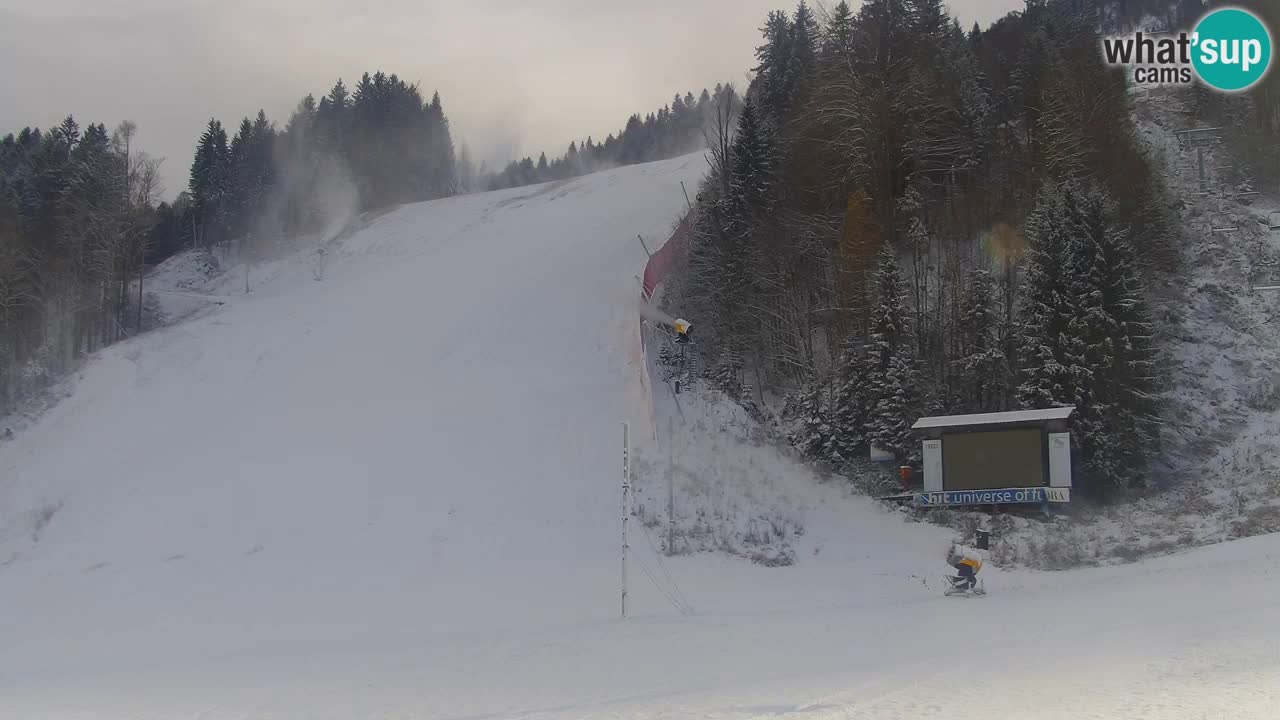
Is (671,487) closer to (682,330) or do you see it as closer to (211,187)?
(682,330)

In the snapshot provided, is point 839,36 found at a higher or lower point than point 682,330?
higher

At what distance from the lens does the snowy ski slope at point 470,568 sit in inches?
418

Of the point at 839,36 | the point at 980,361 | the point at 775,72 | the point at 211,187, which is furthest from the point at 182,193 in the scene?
the point at 980,361

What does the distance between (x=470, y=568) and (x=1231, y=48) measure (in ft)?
123

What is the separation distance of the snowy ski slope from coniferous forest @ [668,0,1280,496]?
14.1ft

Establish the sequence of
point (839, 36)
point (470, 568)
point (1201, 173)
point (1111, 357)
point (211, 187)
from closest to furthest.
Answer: point (470, 568), point (1111, 357), point (839, 36), point (1201, 173), point (211, 187)

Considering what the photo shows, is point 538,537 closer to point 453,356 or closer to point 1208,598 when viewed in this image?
point 453,356

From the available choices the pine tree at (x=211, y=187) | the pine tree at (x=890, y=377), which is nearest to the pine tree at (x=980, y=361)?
the pine tree at (x=890, y=377)

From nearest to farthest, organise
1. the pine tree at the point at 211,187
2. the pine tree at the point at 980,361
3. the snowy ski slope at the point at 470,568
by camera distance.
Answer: the snowy ski slope at the point at 470,568 → the pine tree at the point at 980,361 → the pine tree at the point at 211,187

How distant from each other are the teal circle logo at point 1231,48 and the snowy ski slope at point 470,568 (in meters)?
21.9

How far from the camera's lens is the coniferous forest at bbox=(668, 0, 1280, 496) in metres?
27.9

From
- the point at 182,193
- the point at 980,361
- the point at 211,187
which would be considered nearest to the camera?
the point at 980,361

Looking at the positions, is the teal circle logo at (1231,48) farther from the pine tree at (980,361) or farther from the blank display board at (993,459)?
the blank display board at (993,459)

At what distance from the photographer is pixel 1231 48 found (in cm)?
3838
